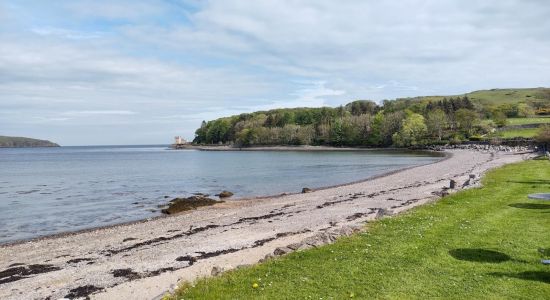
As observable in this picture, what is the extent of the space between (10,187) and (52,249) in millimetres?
41799

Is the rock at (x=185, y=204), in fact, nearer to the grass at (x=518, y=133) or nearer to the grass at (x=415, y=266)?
the grass at (x=415, y=266)

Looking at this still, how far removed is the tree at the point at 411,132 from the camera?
15612 cm

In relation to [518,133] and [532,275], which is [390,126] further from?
[532,275]

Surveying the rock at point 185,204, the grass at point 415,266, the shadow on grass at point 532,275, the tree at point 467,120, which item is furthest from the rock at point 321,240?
the tree at point 467,120

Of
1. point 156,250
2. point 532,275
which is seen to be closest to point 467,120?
point 156,250

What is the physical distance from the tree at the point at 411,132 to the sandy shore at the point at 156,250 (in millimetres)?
133525

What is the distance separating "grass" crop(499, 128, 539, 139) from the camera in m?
128

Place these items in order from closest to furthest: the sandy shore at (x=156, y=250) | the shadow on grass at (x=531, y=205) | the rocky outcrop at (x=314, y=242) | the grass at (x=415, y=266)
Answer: the grass at (x=415, y=266)
the rocky outcrop at (x=314, y=242)
the sandy shore at (x=156, y=250)
the shadow on grass at (x=531, y=205)

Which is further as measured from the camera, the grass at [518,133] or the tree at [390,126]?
the tree at [390,126]

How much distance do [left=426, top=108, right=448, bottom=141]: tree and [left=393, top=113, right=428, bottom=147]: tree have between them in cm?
343

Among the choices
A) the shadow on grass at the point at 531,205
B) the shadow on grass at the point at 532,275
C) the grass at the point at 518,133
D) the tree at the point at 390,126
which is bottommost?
the shadow on grass at the point at 532,275

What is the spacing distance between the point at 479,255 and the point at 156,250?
11.8 m

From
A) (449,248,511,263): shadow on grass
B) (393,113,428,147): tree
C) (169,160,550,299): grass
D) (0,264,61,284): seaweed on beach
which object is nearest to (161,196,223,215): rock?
(0,264,61,284): seaweed on beach

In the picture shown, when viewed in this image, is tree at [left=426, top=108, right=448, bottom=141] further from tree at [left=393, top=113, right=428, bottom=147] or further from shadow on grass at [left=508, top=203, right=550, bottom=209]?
shadow on grass at [left=508, top=203, right=550, bottom=209]
